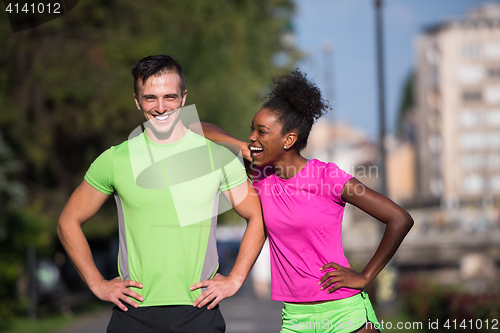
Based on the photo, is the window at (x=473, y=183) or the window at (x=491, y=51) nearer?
the window at (x=473, y=183)

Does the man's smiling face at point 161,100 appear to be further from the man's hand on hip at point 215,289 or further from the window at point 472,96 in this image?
the window at point 472,96

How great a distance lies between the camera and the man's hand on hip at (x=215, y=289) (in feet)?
9.53

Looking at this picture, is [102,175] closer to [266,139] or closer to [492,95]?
[266,139]

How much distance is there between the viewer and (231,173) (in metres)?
3.09

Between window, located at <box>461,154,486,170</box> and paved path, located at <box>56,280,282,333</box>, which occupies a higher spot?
window, located at <box>461,154,486,170</box>

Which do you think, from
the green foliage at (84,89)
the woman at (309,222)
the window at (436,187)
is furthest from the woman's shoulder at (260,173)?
the window at (436,187)

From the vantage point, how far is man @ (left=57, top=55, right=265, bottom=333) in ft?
9.55

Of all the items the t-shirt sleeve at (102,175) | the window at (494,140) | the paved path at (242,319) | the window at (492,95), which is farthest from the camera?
the window at (494,140)

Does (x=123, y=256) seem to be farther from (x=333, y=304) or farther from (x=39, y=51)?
(x=39, y=51)

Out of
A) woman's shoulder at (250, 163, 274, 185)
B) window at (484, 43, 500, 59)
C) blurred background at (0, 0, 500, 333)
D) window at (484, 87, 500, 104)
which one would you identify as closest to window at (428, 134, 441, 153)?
window at (484, 87, 500, 104)

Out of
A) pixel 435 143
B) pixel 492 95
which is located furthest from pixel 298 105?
pixel 492 95

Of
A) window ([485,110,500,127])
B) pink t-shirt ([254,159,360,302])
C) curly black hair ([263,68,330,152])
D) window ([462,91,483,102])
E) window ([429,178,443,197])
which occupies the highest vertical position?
window ([462,91,483,102])

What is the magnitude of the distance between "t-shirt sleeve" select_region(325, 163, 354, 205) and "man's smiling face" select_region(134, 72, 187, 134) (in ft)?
2.82

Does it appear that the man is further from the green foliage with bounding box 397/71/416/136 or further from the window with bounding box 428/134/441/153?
the green foliage with bounding box 397/71/416/136
